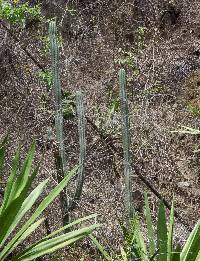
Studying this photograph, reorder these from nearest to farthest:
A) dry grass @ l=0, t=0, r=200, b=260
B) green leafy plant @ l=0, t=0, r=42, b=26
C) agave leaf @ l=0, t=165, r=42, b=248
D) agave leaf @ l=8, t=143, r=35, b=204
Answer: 1. agave leaf @ l=0, t=165, r=42, b=248
2. agave leaf @ l=8, t=143, r=35, b=204
3. dry grass @ l=0, t=0, r=200, b=260
4. green leafy plant @ l=0, t=0, r=42, b=26

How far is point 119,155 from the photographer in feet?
16.8

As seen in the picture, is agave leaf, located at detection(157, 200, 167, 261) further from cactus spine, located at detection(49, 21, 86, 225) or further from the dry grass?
the dry grass

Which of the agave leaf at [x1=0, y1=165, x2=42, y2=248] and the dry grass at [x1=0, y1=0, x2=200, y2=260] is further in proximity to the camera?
the dry grass at [x1=0, y1=0, x2=200, y2=260]

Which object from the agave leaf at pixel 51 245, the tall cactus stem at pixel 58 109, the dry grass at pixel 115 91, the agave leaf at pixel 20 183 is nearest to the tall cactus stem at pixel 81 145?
the tall cactus stem at pixel 58 109

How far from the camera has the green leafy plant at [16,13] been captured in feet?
20.6

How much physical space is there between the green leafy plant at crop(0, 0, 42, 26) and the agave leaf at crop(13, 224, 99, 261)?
4.42 metres

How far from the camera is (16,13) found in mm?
6453

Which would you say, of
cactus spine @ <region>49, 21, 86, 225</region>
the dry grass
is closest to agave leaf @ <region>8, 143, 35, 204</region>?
cactus spine @ <region>49, 21, 86, 225</region>

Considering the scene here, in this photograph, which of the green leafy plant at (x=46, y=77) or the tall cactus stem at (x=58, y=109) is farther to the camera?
the green leafy plant at (x=46, y=77)

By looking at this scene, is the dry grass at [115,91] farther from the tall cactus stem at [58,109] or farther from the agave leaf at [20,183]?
the agave leaf at [20,183]

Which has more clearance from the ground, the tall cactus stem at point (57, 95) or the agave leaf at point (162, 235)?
the tall cactus stem at point (57, 95)

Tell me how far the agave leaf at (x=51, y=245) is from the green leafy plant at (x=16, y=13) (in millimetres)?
4417

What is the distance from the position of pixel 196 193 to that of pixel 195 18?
300 cm

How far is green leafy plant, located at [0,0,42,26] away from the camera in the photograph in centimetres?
628
